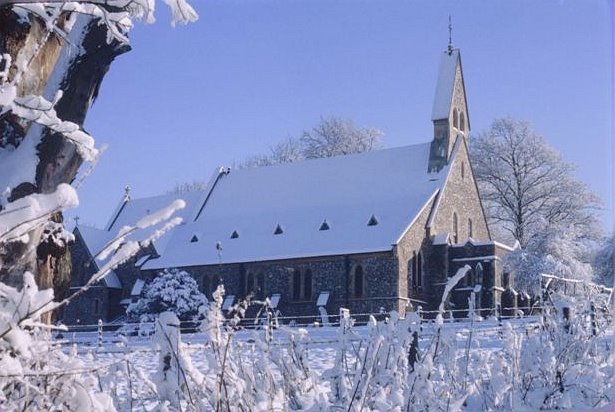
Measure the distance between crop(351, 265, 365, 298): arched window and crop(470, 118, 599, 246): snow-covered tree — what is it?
421 cm

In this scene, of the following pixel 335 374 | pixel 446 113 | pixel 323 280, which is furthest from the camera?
pixel 446 113

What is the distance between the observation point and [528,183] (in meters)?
19.9

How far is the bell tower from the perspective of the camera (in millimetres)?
22812

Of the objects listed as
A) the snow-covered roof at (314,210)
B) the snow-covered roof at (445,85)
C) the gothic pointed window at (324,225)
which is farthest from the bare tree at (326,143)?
the snow-covered roof at (445,85)

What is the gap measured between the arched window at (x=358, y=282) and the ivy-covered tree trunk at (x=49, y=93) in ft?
61.2

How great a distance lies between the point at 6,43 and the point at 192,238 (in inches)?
851

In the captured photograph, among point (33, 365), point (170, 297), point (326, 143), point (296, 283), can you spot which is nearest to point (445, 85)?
point (326, 143)

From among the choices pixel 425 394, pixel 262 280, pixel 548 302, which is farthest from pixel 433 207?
pixel 425 394

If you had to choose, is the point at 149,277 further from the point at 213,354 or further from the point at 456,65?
the point at 213,354

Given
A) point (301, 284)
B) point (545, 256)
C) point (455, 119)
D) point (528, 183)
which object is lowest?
point (301, 284)

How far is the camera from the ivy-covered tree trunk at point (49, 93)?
2.15m

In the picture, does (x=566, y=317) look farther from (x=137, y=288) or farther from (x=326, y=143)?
(x=137, y=288)

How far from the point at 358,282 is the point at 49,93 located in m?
19.0

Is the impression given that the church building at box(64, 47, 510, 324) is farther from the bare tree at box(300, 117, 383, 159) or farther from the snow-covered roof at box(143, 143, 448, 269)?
the bare tree at box(300, 117, 383, 159)
